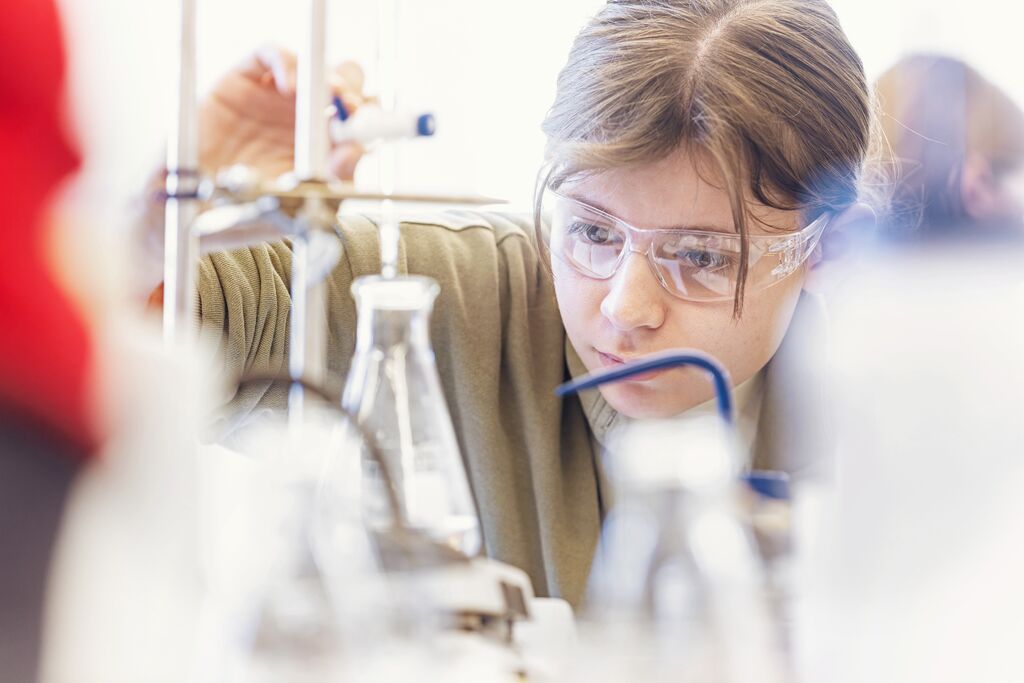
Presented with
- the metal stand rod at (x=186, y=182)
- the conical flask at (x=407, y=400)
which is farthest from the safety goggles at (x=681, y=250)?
the metal stand rod at (x=186, y=182)

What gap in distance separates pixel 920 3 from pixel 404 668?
3.55m

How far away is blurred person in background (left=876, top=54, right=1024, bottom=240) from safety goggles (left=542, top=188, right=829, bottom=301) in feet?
0.65

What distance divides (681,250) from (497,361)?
0.47 m

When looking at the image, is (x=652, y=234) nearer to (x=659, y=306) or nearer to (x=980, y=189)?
A: (x=659, y=306)

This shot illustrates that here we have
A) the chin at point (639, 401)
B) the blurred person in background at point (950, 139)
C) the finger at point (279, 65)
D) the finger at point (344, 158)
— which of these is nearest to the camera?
the finger at point (344, 158)

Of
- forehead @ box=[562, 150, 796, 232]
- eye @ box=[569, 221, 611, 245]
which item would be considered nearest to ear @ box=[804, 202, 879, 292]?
forehead @ box=[562, 150, 796, 232]

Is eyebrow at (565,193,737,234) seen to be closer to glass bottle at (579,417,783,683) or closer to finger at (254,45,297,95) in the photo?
finger at (254,45,297,95)

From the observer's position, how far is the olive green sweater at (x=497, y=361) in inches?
50.9

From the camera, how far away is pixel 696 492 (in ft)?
1.63

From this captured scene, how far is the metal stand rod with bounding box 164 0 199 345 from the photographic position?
0.60 m

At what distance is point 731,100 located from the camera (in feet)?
3.74

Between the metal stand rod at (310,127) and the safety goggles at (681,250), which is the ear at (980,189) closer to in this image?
the safety goggles at (681,250)

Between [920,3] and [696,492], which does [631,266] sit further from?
[920,3]

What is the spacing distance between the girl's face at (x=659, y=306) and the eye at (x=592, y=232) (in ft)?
0.09
